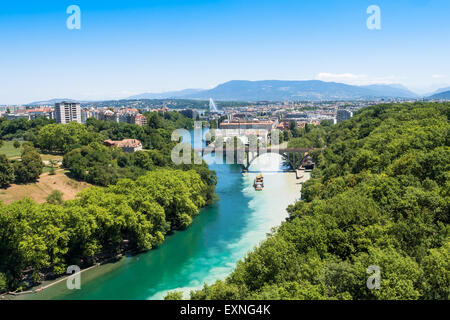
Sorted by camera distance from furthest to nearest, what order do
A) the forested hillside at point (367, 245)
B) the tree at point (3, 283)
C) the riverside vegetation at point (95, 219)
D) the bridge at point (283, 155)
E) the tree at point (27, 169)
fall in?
the bridge at point (283, 155), the tree at point (27, 169), the riverside vegetation at point (95, 219), the tree at point (3, 283), the forested hillside at point (367, 245)

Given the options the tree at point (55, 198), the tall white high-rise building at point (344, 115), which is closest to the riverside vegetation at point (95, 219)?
the tree at point (55, 198)

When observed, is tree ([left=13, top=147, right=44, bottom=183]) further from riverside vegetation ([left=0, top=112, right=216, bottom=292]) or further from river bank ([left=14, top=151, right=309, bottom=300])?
river bank ([left=14, top=151, right=309, bottom=300])

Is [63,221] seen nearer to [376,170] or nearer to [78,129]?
[376,170]

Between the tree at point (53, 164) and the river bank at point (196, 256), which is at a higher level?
the tree at point (53, 164)

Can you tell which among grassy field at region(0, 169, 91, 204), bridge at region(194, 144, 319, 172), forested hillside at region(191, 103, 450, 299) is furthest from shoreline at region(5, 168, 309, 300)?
bridge at region(194, 144, 319, 172)

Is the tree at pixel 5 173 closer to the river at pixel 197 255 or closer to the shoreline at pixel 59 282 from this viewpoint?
the shoreline at pixel 59 282
